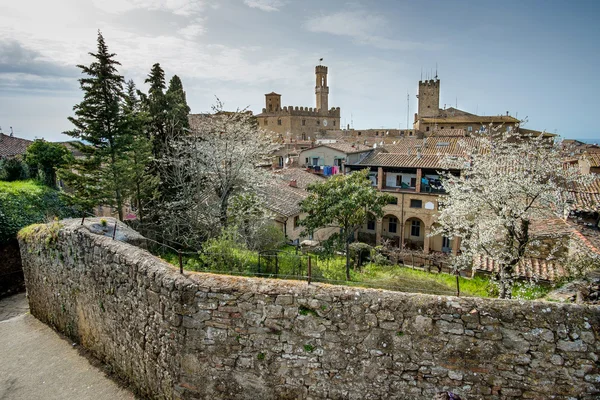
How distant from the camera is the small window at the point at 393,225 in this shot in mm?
32594

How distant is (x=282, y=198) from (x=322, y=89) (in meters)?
71.2

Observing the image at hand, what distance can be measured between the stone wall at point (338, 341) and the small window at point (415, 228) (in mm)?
28328

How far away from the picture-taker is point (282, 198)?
23.5 m

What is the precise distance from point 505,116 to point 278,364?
6864 centimetres

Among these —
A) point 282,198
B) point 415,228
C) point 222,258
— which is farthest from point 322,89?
point 222,258

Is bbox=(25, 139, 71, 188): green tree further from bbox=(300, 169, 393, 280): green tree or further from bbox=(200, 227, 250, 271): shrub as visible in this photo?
bbox=(200, 227, 250, 271): shrub

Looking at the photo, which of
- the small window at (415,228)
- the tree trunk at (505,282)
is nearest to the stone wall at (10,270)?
the tree trunk at (505,282)

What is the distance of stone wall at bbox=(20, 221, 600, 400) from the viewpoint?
4676mm

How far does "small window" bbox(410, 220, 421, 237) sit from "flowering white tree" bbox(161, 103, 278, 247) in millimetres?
19028

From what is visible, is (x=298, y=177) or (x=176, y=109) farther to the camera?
(x=298, y=177)

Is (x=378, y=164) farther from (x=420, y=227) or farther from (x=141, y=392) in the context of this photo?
(x=141, y=392)

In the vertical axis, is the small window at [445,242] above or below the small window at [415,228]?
below

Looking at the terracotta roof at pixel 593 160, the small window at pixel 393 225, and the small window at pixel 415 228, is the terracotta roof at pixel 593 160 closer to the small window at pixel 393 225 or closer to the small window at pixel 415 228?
the small window at pixel 415 228

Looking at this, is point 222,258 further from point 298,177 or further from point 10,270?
point 298,177
